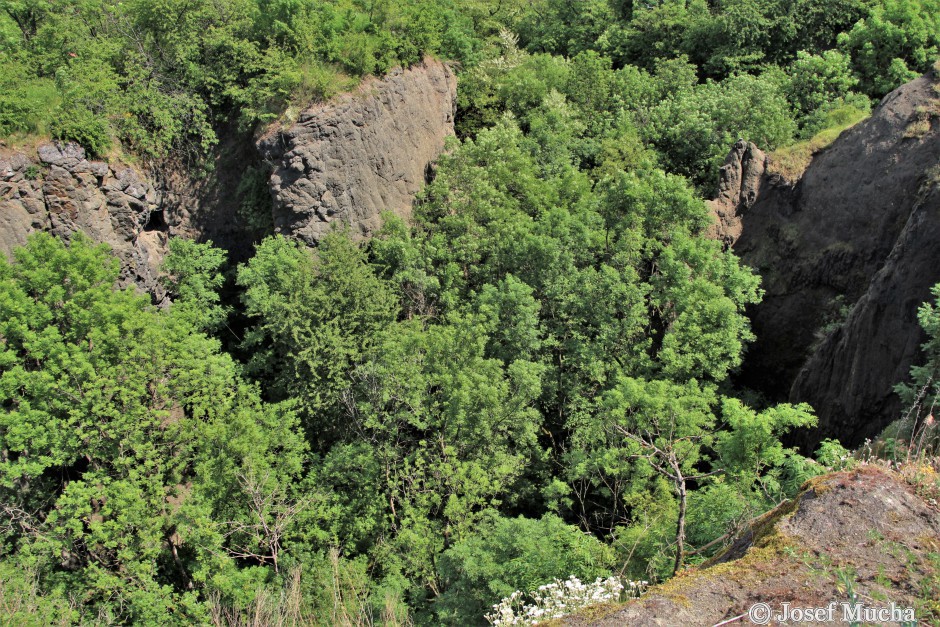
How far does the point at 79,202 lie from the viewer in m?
26.0

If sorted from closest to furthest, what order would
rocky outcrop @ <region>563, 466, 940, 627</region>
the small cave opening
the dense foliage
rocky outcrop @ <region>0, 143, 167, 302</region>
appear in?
1. rocky outcrop @ <region>563, 466, 940, 627</region>
2. the dense foliage
3. rocky outcrop @ <region>0, 143, 167, 302</region>
4. the small cave opening

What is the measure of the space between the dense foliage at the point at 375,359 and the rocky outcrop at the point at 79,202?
103 centimetres

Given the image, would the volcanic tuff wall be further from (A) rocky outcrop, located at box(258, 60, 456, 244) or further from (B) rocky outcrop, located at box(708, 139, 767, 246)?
(B) rocky outcrop, located at box(708, 139, 767, 246)

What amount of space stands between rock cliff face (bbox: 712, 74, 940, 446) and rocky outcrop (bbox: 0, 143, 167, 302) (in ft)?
75.1

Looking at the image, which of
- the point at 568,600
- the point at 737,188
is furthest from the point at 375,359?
the point at 737,188

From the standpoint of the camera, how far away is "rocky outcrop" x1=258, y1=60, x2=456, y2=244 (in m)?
28.8

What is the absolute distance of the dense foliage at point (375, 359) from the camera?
19.5 meters

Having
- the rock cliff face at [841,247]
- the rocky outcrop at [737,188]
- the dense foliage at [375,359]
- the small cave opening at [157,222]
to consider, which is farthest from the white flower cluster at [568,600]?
the small cave opening at [157,222]

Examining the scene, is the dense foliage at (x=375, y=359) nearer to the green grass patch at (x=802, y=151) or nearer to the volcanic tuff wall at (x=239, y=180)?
the volcanic tuff wall at (x=239, y=180)

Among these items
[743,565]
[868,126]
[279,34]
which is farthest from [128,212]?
[868,126]

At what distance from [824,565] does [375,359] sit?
18105 mm

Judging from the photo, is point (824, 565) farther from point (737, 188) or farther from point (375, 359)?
point (737, 188)

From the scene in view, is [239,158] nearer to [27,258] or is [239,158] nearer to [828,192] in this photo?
[27,258]

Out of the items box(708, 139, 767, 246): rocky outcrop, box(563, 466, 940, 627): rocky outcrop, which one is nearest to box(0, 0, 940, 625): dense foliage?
box(708, 139, 767, 246): rocky outcrop
